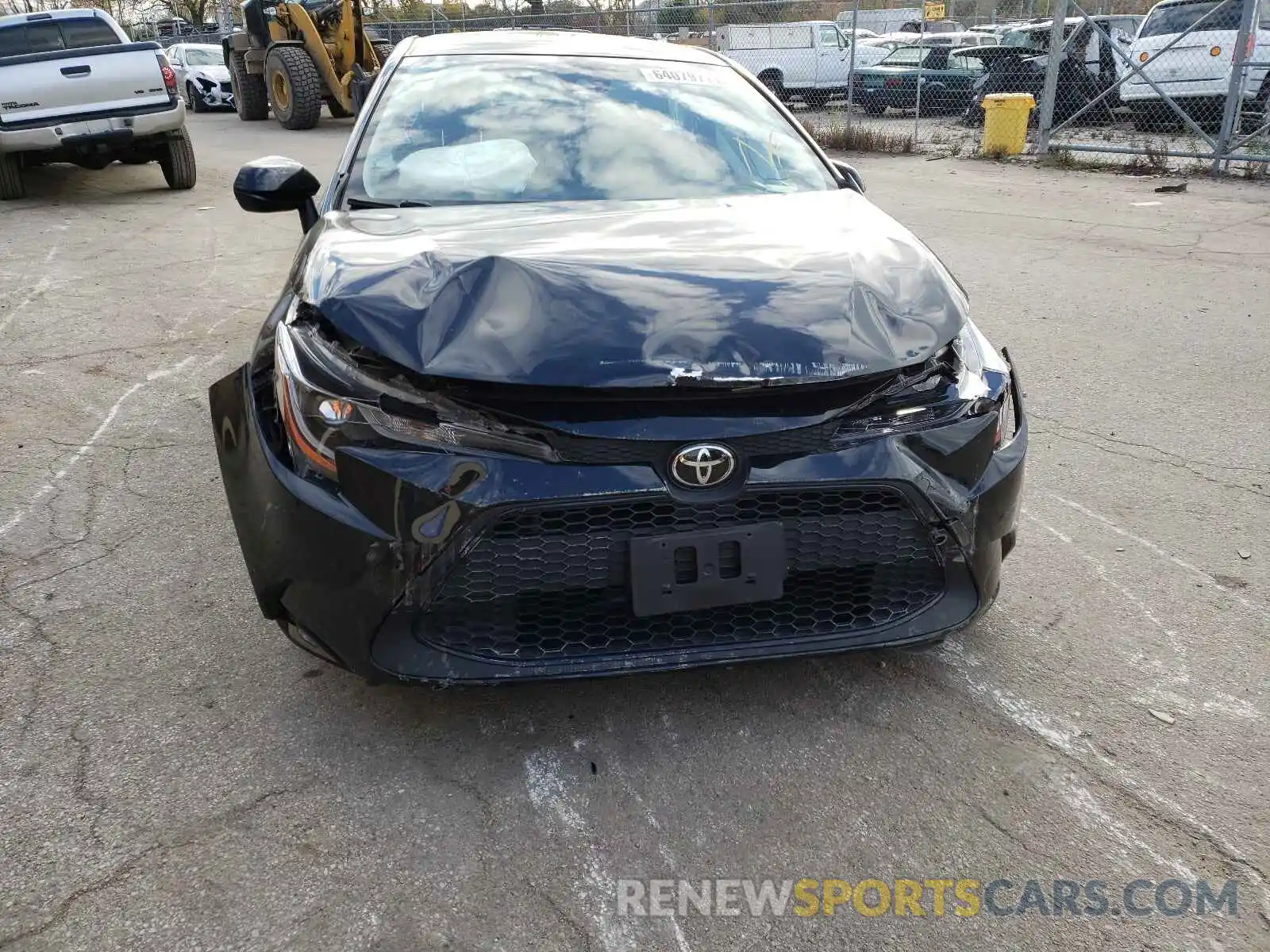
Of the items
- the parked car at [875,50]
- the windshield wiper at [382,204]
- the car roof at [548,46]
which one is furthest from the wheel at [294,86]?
the windshield wiper at [382,204]

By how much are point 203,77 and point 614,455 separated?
2311 centimetres

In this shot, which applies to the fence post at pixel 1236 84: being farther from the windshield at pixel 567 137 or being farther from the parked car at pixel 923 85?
the windshield at pixel 567 137

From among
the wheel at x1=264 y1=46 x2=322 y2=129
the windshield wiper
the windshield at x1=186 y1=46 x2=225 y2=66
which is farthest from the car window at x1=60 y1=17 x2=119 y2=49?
the windshield at x1=186 y1=46 x2=225 y2=66

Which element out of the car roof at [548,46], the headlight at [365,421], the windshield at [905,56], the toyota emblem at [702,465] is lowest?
the toyota emblem at [702,465]

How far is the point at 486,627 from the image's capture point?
2131mm

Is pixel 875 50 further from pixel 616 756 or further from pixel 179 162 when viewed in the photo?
pixel 616 756

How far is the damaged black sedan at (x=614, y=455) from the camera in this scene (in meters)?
2.04

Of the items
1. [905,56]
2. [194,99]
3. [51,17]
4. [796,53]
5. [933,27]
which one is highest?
[51,17]

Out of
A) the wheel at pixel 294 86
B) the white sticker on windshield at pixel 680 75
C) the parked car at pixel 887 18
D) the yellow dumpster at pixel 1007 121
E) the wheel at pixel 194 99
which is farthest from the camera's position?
the wheel at pixel 194 99

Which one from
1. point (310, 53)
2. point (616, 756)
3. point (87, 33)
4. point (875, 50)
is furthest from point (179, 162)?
point (875, 50)

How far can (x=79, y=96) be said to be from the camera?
368 inches

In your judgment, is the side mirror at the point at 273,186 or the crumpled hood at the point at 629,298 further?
the side mirror at the point at 273,186

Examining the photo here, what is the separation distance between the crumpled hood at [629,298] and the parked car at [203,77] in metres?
21.4

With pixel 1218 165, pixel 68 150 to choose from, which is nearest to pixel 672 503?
pixel 68 150
